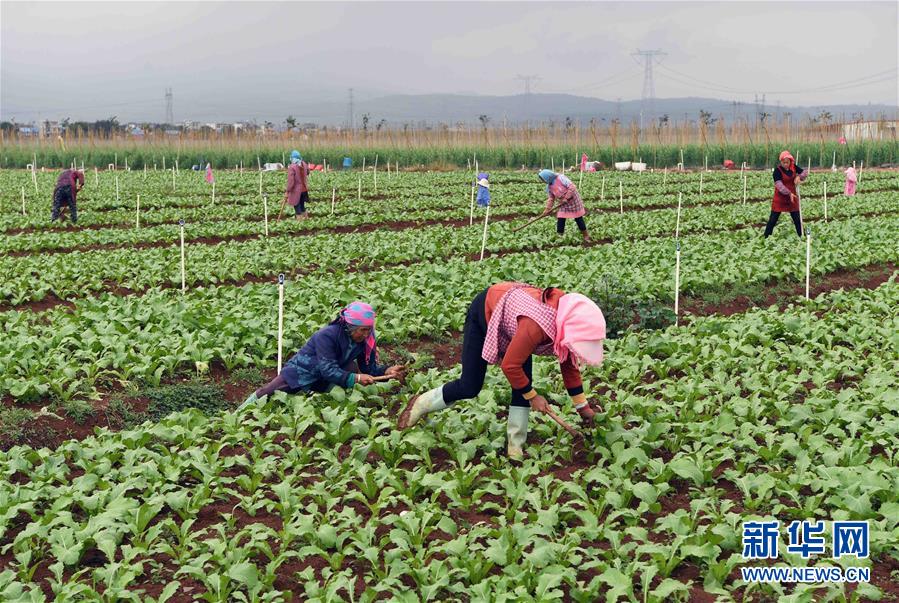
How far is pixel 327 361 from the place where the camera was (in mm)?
8078

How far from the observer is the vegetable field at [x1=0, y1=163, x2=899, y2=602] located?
541 cm

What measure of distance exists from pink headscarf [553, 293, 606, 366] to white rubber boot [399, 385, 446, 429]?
1368 mm

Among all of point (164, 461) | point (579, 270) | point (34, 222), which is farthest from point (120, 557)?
point (34, 222)

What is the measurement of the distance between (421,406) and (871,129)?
61.8 metres

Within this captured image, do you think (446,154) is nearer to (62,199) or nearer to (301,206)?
(301,206)

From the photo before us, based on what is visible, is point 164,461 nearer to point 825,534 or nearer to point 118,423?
point 118,423

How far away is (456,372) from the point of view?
30.1 ft

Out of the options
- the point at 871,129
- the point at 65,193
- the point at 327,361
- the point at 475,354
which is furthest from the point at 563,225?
the point at 871,129

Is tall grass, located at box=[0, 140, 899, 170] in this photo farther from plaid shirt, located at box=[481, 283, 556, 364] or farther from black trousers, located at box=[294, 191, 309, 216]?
plaid shirt, located at box=[481, 283, 556, 364]

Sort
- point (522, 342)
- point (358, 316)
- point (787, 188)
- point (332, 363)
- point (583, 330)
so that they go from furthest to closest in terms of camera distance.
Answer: point (787, 188) < point (332, 363) < point (358, 316) < point (522, 342) < point (583, 330)

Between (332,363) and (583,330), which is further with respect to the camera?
(332,363)

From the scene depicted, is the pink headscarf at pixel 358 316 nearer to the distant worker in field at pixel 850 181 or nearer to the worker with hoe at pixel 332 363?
the worker with hoe at pixel 332 363

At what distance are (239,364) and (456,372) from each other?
258 cm

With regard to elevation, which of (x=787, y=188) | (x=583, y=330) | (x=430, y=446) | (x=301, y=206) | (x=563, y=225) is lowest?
(x=430, y=446)
